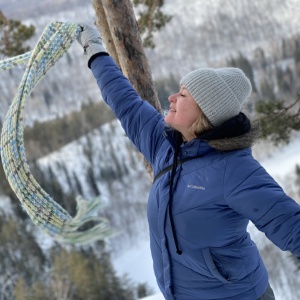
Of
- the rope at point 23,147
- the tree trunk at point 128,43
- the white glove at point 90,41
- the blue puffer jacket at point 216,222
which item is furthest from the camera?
the tree trunk at point 128,43

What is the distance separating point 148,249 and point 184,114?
3068cm

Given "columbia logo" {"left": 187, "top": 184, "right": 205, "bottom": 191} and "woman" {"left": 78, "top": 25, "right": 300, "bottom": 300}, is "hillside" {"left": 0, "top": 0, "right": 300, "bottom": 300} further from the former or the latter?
"columbia logo" {"left": 187, "top": 184, "right": 205, "bottom": 191}

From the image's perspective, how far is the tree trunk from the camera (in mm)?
2334

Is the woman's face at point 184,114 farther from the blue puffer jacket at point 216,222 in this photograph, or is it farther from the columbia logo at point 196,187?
the columbia logo at point 196,187

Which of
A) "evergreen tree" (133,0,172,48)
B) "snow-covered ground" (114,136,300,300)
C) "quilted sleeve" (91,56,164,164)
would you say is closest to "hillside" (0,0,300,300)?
"snow-covered ground" (114,136,300,300)

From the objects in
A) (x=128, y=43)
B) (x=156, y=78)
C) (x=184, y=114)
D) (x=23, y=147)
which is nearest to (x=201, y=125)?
(x=184, y=114)

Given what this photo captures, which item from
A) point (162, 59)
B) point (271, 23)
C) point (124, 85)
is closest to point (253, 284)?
point (124, 85)

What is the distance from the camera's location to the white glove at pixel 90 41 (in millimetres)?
1825

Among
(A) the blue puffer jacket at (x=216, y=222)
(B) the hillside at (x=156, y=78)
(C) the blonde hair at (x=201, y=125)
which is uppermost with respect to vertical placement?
(C) the blonde hair at (x=201, y=125)

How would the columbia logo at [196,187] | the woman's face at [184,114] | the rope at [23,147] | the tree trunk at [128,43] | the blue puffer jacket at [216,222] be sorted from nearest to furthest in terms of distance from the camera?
the blue puffer jacket at [216,222], the columbia logo at [196,187], the woman's face at [184,114], the rope at [23,147], the tree trunk at [128,43]

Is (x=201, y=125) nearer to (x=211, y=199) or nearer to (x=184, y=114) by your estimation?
(x=184, y=114)

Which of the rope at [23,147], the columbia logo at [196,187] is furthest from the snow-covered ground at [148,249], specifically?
the columbia logo at [196,187]

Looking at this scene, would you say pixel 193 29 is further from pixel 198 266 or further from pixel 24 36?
pixel 198 266

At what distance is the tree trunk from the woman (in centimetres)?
99
